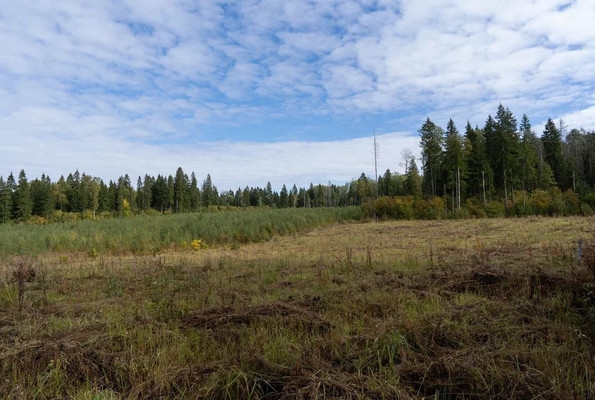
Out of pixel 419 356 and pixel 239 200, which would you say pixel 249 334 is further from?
pixel 239 200

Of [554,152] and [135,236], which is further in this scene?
[554,152]

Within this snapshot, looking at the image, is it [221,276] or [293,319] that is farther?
[221,276]

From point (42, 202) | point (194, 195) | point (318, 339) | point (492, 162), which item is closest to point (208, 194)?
point (194, 195)

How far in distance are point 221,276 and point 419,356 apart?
5.44 meters

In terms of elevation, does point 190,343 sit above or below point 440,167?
below

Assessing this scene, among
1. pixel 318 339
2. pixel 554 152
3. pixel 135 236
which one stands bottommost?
pixel 318 339

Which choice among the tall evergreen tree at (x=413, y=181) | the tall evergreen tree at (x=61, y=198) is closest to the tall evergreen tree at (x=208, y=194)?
the tall evergreen tree at (x=61, y=198)

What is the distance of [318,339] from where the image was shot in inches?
147

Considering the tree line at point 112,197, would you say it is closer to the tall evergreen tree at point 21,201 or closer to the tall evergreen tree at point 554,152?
the tall evergreen tree at point 21,201

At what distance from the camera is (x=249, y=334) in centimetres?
412

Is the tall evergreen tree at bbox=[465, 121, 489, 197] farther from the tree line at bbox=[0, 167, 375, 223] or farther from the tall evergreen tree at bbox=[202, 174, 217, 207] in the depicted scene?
the tall evergreen tree at bbox=[202, 174, 217, 207]

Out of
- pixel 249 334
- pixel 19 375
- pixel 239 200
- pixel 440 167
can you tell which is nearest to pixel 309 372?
pixel 249 334

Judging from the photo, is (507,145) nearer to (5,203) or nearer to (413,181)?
(413,181)

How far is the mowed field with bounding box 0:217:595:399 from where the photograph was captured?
115 inches
